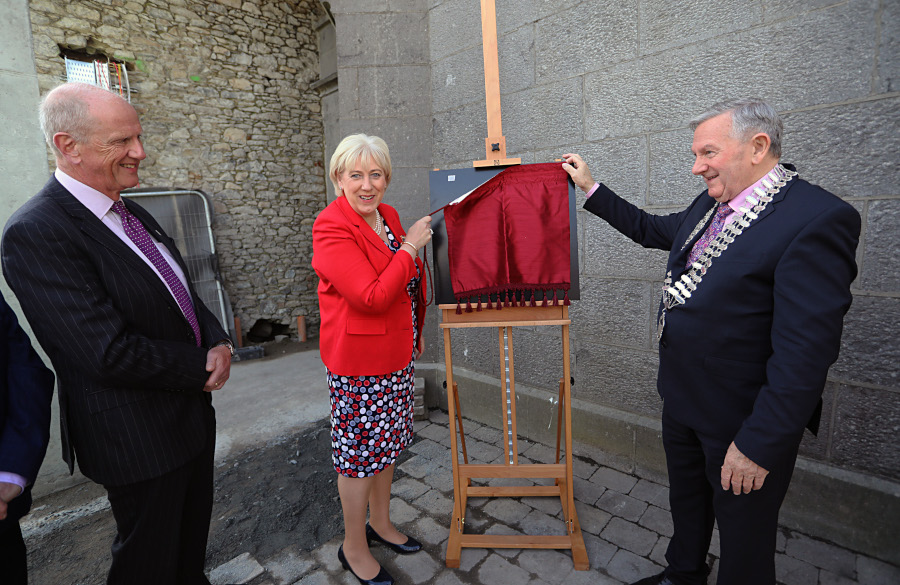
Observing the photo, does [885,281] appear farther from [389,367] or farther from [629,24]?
[389,367]

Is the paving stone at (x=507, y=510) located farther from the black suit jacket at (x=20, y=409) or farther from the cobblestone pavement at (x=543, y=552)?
the black suit jacket at (x=20, y=409)

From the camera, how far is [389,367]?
1926 millimetres

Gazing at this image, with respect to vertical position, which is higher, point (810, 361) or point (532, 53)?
point (532, 53)

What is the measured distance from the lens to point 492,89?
2107 millimetres

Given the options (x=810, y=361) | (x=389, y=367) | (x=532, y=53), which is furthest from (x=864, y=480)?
(x=532, y=53)

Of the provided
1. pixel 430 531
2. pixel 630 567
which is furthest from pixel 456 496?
pixel 630 567

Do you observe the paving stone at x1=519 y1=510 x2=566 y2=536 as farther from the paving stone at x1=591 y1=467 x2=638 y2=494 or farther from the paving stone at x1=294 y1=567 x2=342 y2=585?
the paving stone at x1=294 y1=567 x2=342 y2=585

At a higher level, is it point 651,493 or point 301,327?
point 301,327

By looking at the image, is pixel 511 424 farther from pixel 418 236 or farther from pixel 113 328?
pixel 113 328

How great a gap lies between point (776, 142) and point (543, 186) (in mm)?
869

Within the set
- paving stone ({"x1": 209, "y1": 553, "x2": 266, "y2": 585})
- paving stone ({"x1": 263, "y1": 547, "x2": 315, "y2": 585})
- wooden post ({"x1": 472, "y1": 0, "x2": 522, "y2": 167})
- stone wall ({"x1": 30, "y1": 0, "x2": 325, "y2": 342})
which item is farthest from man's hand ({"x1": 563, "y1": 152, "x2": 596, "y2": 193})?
stone wall ({"x1": 30, "y1": 0, "x2": 325, "y2": 342})

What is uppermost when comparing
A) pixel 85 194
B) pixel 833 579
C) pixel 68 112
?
pixel 68 112

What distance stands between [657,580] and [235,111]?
22.6 feet

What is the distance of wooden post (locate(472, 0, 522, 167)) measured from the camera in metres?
2.09
